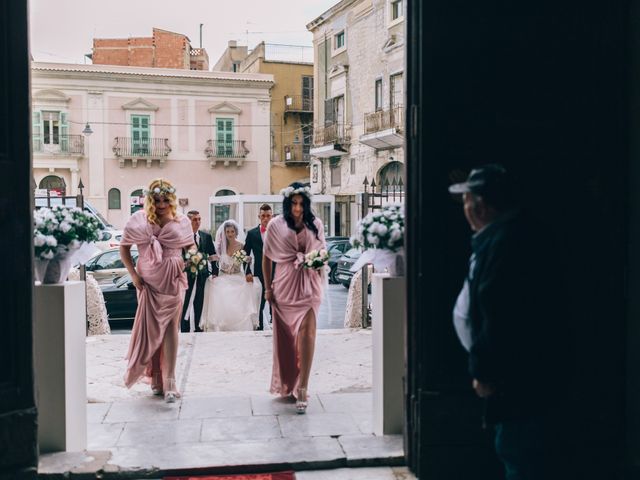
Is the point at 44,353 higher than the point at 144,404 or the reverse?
higher

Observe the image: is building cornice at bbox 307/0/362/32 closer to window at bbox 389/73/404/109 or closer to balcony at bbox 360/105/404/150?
window at bbox 389/73/404/109

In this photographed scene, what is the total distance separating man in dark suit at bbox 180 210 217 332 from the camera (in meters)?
10.2

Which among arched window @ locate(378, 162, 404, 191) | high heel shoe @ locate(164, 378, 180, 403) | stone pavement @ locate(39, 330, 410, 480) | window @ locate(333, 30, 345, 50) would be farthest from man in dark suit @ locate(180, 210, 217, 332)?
window @ locate(333, 30, 345, 50)

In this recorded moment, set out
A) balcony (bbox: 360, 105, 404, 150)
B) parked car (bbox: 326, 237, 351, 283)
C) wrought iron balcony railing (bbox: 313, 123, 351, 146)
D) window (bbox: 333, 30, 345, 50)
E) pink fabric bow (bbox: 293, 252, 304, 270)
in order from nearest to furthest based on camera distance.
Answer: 1. pink fabric bow (bbox: 293, 252, 304, 270)
2. parked car (bbox: 326, 237, 351, 283)
3. balcony (bbox: 360, 105, 404, 150)
4. wrought iron balcony railing (bbox: 313, 123, 351, 146)
5. window (bbox: 333, 30, 345, 50)

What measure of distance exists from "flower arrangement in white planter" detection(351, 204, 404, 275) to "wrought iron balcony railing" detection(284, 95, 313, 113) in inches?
1428

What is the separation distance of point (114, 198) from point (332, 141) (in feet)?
37.7

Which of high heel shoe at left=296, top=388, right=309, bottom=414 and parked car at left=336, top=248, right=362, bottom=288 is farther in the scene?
parked car at left=336, top=248, right=362, bottom=288

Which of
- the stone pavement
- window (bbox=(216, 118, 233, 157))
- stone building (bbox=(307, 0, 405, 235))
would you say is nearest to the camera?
the stone pavement

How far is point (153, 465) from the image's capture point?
15.5ft

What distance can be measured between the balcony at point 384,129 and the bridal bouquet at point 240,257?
17717 mm
